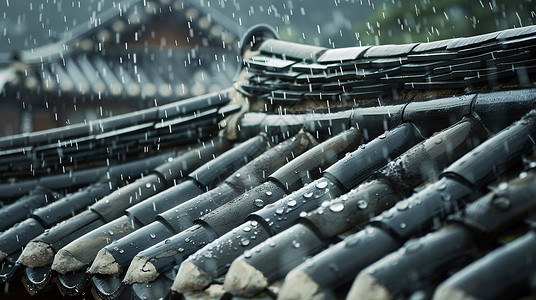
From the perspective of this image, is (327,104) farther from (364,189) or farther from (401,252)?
(401,252)

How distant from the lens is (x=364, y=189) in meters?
2.79

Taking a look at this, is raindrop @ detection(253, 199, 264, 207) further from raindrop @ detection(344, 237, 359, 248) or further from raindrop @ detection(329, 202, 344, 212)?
raindrop @ detection(344, 237, 359, 248)

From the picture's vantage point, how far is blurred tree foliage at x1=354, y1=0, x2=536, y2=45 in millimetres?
16562

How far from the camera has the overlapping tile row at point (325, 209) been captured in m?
2.08

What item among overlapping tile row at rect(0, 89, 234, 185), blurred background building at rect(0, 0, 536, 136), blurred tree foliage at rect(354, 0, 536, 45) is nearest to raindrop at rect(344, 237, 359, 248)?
overlapping tile row at rect(0, 89, 234, 185)

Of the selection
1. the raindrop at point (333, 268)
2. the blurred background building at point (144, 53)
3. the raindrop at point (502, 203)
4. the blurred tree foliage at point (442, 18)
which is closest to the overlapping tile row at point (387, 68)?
the raindrop at point (502, 203)

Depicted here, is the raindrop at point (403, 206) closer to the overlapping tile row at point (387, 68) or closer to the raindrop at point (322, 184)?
the raindrop at point (322, 184)

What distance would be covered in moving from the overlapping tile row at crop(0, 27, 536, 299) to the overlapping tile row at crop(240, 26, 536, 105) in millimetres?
22

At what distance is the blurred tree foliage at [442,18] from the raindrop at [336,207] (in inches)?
606

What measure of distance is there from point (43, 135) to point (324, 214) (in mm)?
3775

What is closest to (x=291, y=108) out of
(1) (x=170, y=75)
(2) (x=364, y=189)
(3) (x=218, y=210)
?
(3) (x=218, y=210)

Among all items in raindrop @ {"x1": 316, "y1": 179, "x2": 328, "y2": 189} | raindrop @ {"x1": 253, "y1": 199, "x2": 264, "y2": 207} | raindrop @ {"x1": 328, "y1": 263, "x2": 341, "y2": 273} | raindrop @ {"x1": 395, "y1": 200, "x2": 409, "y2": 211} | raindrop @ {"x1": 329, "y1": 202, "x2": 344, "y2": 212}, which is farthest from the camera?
raindrop @ {"x1": 253, "y1": 199, "x2": 264, "y2": 207}

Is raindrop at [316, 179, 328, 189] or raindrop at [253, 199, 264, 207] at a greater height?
raindrop at [316, 179, 328, 189]

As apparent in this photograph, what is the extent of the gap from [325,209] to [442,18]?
1790 cm
